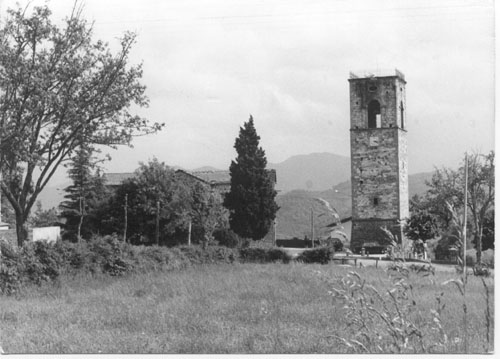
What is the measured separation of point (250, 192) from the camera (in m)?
33.6

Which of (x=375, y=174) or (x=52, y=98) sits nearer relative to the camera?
(x=52, y=98)

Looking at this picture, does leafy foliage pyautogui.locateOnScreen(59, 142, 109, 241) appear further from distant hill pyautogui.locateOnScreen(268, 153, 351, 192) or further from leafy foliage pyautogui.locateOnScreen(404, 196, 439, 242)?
leafy foliage pyautogui.locateOnScreen(404, 196, 439, 242)

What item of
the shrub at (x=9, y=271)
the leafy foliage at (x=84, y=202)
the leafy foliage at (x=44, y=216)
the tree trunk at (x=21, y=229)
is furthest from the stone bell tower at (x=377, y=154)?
the shrub at (x=9, y=271)

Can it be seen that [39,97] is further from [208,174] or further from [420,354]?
[208,174]

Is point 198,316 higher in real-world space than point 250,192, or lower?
lower

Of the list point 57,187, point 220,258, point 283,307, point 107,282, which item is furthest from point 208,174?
point 283,307

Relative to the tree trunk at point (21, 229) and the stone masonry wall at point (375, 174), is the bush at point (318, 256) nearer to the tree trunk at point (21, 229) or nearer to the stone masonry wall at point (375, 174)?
the tree trunk at point (21, 229)

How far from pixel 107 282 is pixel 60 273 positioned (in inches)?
47.3

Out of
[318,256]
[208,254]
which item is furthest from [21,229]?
[318,256]

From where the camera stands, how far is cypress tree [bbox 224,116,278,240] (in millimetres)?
33531

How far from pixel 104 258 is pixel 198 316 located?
22.8 feet

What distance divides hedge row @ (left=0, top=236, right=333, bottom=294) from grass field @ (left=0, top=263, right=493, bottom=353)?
46 centimetres

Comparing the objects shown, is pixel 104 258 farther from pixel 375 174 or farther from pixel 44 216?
pixel 44 216

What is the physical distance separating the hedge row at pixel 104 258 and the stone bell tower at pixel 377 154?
1319 centimetres
